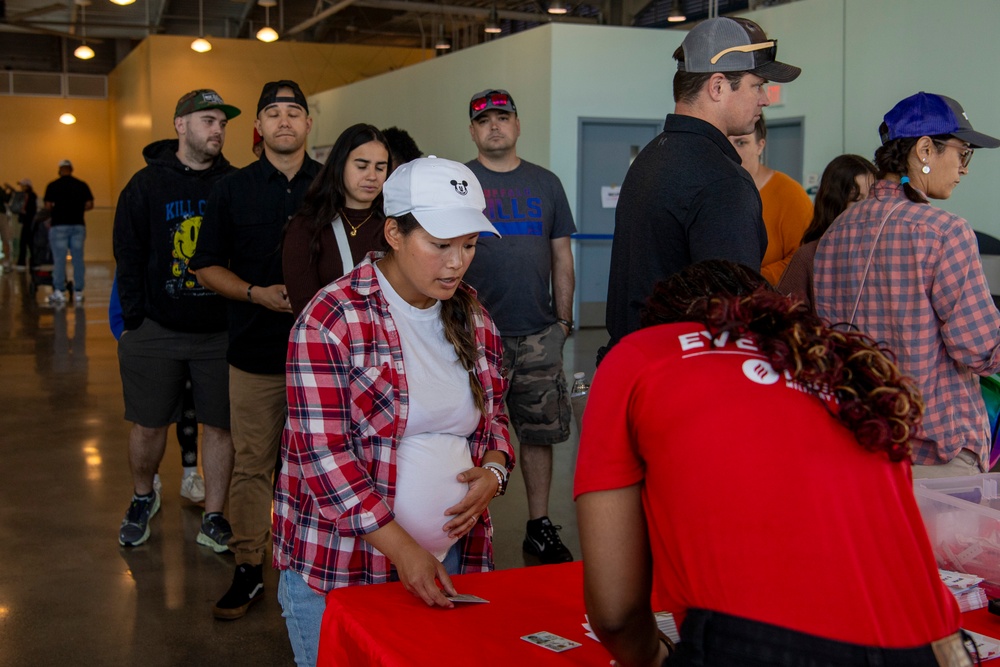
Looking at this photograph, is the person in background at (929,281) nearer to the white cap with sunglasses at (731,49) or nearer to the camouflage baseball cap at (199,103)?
the white cap with sunglasses at (731,49)

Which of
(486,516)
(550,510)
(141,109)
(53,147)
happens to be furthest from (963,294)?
(53,147)

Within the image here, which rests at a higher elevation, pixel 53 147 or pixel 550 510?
pixel 53 147

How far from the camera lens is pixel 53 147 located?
22812 mm

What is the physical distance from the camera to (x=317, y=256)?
2.84 meters

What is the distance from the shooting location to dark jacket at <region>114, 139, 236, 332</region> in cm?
374

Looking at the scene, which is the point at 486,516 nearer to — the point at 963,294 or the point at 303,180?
the point at 963,294

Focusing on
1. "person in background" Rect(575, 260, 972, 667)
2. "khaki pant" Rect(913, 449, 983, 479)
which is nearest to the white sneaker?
"khaki pant" Rect(913, 449, 983, 479)

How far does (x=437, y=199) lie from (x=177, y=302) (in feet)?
7.22

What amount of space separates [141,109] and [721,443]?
19.5m

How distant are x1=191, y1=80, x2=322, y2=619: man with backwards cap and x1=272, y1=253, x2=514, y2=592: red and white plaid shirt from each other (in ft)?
4.54

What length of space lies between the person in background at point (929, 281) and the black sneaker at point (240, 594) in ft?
6.56

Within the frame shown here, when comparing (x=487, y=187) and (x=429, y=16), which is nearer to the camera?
(x=487, y=187)

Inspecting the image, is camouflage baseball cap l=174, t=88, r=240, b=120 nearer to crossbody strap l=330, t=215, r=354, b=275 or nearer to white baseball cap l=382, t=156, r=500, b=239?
crossbody strap l=330, t=215, r=354, b=275

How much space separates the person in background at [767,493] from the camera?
105 cm
